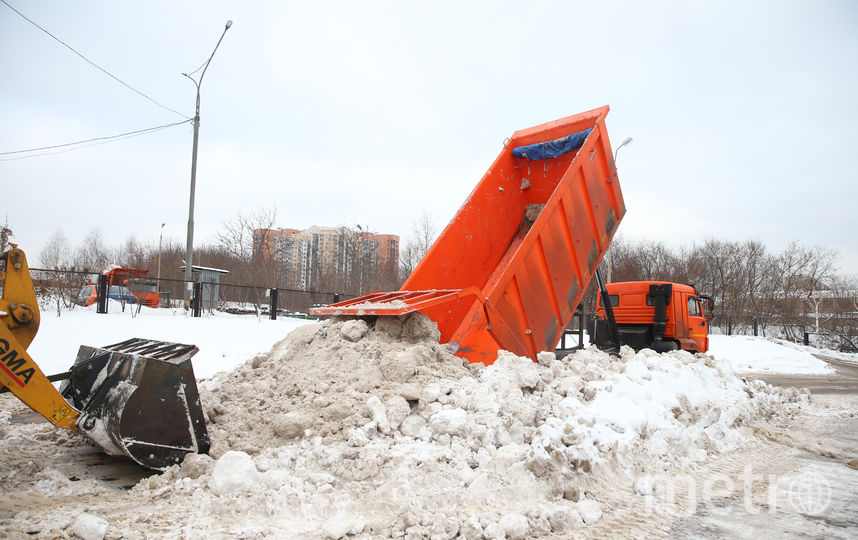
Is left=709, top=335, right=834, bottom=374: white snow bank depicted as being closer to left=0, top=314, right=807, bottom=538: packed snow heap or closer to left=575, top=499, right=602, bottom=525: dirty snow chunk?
left=0, top=314, right=807, bottom=538: packed snow heap

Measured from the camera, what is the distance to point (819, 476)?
379 centimetres

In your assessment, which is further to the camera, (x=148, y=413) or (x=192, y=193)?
(x=192, y=193)

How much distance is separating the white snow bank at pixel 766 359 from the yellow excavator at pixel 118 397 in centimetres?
1481

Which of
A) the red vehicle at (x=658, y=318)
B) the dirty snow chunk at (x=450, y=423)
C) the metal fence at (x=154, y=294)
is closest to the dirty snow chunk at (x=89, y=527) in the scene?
the dirty snow chunk at (x=450, y=423)

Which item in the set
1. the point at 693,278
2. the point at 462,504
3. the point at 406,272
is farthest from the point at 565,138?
the point at 693,278

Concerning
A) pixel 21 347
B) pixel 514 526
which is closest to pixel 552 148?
pixel 514 526

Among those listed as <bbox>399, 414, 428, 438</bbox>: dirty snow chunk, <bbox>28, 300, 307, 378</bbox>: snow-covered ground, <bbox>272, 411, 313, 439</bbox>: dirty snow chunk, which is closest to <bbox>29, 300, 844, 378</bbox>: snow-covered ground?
<bbox>28, 300, 307, 378</bbox>: snow-covered ground

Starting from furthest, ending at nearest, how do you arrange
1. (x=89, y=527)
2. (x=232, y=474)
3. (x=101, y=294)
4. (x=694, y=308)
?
(x=101, y=294) → (x=694, y=308) → (x=232, y=474) → (x=89, y=527)

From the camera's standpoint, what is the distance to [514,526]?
254cm

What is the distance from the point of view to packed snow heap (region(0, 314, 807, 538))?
2621mm

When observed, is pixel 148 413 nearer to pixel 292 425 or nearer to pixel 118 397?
pixel 118 397

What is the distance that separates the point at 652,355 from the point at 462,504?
11.9 feet

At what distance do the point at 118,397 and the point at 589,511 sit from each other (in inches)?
118

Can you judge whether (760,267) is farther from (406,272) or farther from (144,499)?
(144,499)
